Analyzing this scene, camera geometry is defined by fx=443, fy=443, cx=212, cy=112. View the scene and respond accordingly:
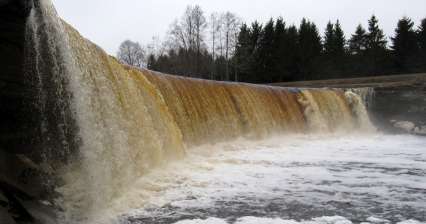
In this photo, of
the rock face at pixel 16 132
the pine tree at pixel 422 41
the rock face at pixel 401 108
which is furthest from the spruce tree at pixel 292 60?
the rock face at pixel 16 132

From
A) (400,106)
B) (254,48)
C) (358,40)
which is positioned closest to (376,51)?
(358,40)

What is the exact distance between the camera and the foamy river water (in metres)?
4.88

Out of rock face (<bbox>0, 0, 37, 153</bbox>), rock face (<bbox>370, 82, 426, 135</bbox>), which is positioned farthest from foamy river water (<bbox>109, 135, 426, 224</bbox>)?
rock face (<bbox>370, 82, 426, 135</bbox>)

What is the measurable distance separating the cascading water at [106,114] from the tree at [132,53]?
4674cm

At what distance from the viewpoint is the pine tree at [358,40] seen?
141ft

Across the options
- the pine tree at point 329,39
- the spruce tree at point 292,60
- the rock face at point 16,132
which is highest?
the pine tree at point 329,39

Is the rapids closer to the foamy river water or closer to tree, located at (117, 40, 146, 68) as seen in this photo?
the foamy river water

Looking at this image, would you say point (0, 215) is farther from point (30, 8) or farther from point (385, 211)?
point (385, 211)

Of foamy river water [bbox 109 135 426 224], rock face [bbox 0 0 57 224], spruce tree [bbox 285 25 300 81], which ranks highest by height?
spruce tree [bbox 285 25 300 81]

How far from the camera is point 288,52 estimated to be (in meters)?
38.4

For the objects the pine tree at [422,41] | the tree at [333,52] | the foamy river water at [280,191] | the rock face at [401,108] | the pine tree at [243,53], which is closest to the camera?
the foamy river water at [280,191]

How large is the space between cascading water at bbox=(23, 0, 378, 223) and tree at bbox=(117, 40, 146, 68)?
46.7 meters

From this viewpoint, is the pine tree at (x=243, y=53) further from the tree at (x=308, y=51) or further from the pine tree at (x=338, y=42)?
the pine tree at (x=338, y=42)

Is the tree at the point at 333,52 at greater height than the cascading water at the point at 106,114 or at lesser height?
greater
